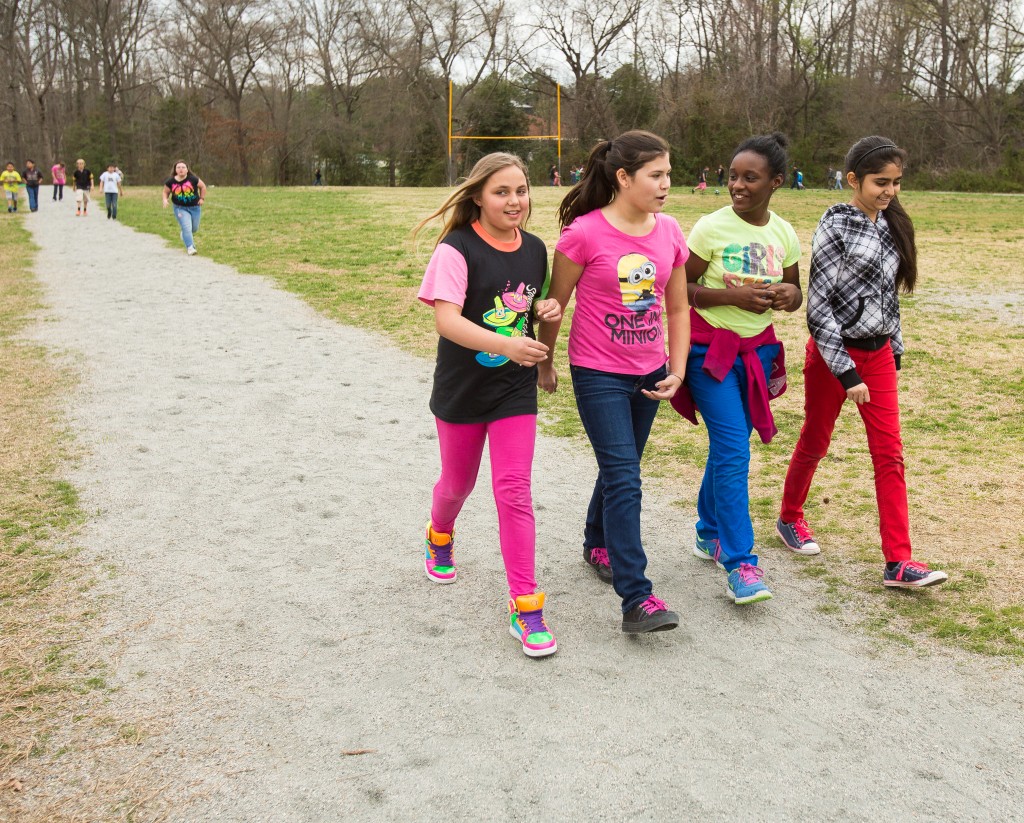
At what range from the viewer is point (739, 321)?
13.3 ft

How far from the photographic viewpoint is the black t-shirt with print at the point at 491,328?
3.64 meters

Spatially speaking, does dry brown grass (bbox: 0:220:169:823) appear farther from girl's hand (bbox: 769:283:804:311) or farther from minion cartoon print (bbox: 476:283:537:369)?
girl's hand (bbox: 769:283:804:311)

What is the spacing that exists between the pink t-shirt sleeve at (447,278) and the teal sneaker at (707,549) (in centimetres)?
179

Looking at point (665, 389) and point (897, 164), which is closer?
point (665, 389)

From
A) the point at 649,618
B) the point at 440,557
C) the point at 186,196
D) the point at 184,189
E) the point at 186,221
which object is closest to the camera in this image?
the point at 649,618

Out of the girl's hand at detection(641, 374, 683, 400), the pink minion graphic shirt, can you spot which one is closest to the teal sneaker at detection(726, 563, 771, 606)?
the girl's hand at detection(641, 374, 683, 400)

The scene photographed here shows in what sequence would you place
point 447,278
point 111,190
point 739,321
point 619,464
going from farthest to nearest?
1. point 111,190
2. point 739,321
3. point 619,464
4. point 447,278

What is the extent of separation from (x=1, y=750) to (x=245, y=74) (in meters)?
61.7

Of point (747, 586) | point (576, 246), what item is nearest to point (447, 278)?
point (576, 246)

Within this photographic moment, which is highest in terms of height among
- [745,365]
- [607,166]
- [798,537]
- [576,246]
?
[607,166]

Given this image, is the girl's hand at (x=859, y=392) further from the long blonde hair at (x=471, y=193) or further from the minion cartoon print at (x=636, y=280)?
the long blonde hair at (x=471, y=193)

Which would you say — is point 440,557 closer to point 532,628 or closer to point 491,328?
point 532,628

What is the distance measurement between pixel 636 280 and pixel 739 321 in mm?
555

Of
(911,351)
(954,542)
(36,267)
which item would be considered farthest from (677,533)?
(36,267)
